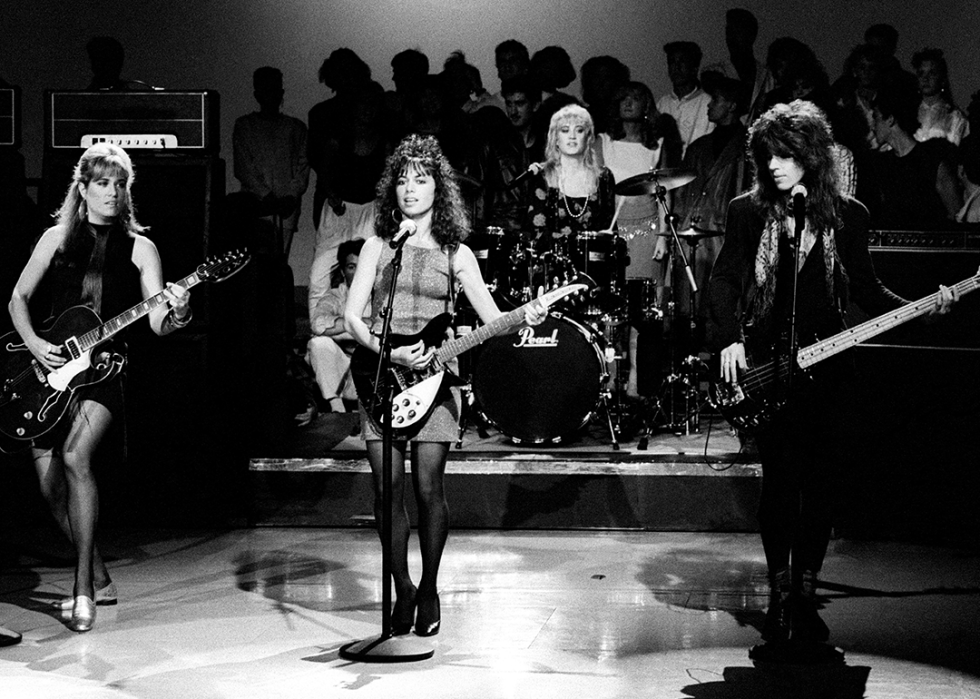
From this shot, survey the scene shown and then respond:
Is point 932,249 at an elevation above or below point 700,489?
above

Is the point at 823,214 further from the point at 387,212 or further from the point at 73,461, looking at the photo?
the point at 73,461

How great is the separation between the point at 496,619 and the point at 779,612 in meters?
1.12

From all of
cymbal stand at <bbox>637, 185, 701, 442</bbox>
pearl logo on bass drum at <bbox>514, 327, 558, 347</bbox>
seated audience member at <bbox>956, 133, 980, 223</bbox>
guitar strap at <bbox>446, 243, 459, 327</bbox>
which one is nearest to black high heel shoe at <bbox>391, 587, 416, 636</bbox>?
guitar strap at <bbox>446, 243, 459, 327</bbox>

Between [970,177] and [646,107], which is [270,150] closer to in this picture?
[646,107]

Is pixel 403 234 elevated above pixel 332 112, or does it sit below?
below

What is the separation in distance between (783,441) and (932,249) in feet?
8.62

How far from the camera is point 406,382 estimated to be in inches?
183

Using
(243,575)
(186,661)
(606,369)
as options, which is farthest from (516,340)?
(186,661)

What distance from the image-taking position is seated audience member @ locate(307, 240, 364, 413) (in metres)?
9.08

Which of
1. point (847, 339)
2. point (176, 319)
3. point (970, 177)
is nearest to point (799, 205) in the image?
point (847, 339)

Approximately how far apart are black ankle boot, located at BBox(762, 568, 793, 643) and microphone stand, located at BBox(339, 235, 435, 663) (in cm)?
125

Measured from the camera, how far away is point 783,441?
4.68m

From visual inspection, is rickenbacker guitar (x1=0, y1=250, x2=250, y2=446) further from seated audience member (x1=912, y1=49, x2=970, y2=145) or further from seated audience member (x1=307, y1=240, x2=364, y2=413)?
seated audience member (x1=912, y1=49, x2=970, y2=145)

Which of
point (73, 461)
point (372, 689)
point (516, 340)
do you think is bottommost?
point (372, 689)
